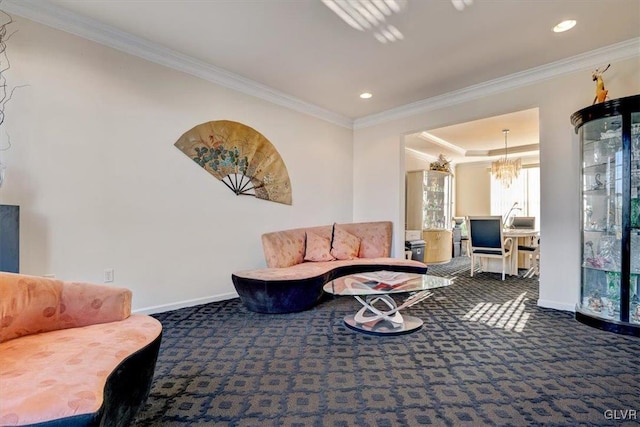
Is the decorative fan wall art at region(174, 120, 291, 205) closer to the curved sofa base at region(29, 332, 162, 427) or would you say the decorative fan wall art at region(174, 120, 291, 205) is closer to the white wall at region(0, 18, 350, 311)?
the white wall at region(0, 18, 350, 311)

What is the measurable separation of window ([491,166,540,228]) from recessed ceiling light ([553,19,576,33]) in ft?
20.0

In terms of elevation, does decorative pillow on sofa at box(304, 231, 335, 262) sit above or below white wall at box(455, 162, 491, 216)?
below

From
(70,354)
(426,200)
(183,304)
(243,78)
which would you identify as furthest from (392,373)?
(426,200)

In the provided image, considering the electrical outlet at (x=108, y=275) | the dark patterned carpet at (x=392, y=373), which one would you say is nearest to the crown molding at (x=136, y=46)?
the electrical outlet at (x=108, y=275)

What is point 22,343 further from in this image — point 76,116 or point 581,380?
point 581,380

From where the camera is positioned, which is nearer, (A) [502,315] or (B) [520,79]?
(A) [502,315]

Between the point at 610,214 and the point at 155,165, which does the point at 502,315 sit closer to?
the point at 610,214

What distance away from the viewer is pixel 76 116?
2865 mm

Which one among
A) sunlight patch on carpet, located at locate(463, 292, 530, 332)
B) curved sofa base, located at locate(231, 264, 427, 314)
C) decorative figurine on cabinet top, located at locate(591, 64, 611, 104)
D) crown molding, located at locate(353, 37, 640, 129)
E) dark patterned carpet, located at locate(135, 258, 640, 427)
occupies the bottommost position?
sunlight patch on carpet, located at locate(463, 292, 530, 332)

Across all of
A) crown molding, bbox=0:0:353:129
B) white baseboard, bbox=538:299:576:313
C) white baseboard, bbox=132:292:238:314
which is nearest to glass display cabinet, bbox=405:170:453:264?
white baseboard, bbox=538:299:576:313

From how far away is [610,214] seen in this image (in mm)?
3051

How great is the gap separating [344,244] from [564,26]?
3.36 metres

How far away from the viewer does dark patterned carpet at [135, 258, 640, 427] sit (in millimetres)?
1665

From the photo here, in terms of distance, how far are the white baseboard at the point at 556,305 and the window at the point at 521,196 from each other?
5.49 metres
